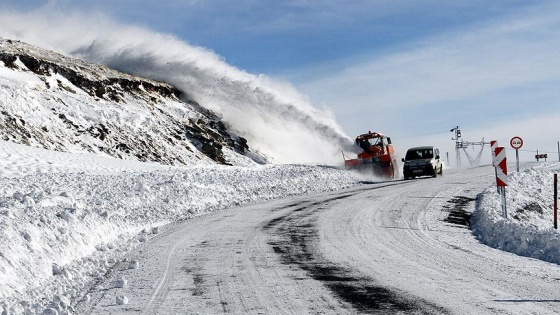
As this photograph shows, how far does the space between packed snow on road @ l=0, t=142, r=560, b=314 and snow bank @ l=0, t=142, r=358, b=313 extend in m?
0.02

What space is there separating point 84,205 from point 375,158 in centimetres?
2164

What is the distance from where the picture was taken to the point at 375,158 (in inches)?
1275

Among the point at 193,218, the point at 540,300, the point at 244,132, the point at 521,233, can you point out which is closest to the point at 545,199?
the point at 521,233

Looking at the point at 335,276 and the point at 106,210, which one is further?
the point at 106,210

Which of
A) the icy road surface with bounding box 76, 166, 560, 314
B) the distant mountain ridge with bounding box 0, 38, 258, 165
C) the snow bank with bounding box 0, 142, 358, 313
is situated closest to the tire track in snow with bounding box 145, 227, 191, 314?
the icy road surface with bounding box 76, 166, 560, 314

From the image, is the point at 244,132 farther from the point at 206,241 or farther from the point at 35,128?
the point at 206,241

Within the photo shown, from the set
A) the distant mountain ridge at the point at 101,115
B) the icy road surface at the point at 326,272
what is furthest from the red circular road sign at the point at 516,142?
the distant mountain ridge at the point at 101,115

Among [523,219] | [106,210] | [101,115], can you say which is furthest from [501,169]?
[101,115]

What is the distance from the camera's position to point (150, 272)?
808 cm

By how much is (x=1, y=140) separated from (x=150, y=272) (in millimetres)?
22841

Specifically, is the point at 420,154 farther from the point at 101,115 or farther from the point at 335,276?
the point at 335,276

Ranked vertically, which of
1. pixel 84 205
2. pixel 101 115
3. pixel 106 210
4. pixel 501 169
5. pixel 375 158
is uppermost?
pixel 101 115

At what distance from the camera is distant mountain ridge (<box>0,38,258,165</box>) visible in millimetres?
32344

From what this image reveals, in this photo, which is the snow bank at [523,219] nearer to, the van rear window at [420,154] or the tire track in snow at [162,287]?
the van rear window at [420,154]
